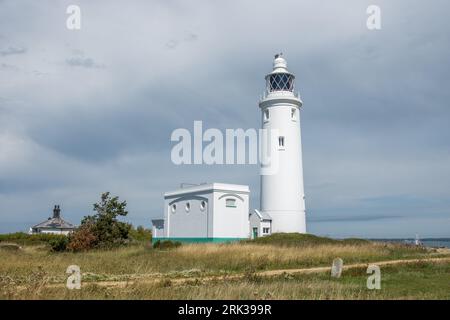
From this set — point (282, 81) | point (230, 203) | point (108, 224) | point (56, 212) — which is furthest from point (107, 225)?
point (56, 212)

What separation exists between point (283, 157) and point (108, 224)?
49.3 ft

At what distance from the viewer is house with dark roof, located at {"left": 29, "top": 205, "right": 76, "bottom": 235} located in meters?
54.0

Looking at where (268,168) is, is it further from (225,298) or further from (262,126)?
(225,298)

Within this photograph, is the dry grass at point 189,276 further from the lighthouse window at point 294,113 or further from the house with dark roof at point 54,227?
the house with dark roof at point 54,227

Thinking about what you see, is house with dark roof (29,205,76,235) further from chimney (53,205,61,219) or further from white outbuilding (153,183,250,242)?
white outbuilding (153,183,250,242)

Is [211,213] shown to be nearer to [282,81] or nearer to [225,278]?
[282,81]

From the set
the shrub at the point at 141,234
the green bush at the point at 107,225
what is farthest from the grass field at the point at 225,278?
the shrub at the point at 141,234

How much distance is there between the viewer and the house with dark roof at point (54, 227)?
177 ft

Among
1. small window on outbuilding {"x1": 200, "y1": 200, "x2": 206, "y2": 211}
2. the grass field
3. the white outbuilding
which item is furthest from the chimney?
the grass field

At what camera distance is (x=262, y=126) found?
40188 millimetres

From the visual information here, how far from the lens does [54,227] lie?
54.4 meters

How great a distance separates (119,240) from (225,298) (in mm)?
24371

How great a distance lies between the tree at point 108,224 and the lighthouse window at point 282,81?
644 inches
